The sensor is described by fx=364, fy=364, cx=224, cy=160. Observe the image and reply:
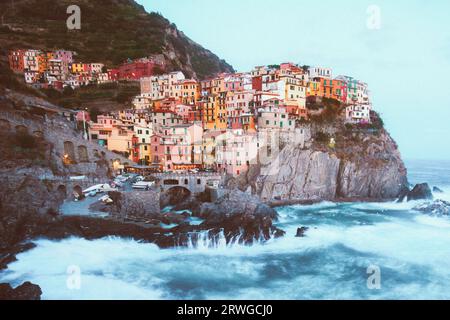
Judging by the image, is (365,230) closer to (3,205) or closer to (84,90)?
(3,205)

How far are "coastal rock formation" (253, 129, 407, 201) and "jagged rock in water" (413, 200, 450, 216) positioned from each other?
12.5 ft

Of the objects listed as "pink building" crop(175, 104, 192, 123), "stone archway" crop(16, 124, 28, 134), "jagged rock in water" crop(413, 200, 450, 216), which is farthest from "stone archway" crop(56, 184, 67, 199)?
"jagged rock in water" crop(413, 200, 450, 216)

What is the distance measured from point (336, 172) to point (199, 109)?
1423 cm

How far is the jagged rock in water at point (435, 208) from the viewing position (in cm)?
2662

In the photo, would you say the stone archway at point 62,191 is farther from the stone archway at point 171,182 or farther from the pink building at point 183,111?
the pink building at point 183,111

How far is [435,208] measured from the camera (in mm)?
27219

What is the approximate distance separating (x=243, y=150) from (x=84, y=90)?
75.9ft

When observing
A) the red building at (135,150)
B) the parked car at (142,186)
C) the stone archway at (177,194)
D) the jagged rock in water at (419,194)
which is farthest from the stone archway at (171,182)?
the jagged rock in water at (419,194)

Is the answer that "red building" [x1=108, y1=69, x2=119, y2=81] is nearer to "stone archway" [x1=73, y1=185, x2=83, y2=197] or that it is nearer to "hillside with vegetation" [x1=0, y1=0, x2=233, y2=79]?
"hillside with vegetation" [x1=0, y1=0, x2=233, y2=79]

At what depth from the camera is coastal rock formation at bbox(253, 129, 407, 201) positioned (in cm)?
2862

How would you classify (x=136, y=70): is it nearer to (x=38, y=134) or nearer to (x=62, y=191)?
(x=38, y=134)

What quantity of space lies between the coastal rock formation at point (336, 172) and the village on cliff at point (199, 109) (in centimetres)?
172

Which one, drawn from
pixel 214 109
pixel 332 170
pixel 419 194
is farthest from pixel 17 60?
pixel 419 194

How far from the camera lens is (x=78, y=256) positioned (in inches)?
602
